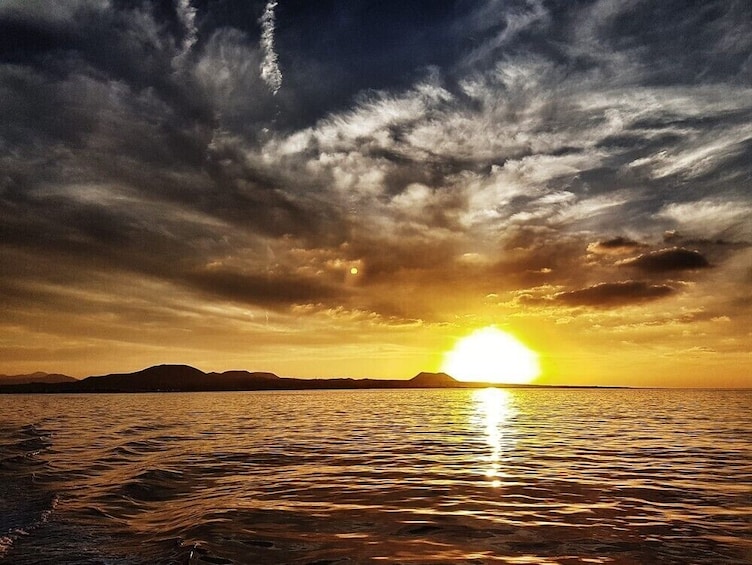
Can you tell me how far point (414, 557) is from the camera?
1112cm

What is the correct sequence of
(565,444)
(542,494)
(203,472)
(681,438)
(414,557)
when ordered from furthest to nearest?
(681,438), (565,444), (203,472), (542,494), (414,557)

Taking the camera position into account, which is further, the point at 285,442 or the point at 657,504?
the point at 285,442

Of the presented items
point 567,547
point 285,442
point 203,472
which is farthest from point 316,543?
point 285,442

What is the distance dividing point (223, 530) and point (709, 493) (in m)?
15.6

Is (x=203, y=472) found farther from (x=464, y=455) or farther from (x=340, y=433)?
(x=340, y=433)

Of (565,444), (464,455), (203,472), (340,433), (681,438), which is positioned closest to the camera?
(203,472)

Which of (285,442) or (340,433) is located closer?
(285,442)

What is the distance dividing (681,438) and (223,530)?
110ft

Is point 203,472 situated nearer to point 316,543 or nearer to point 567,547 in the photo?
point 316,543

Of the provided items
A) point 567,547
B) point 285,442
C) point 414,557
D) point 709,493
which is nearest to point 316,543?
point 414,557

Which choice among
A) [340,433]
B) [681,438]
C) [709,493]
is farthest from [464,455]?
[681,438]

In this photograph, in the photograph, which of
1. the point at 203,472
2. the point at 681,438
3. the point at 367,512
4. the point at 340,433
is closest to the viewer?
the point at 367,512

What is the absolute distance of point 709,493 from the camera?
1772 cm

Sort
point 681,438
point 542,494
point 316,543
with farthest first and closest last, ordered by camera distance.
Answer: point 681,438 < point 542,494 < point 316,543
